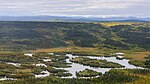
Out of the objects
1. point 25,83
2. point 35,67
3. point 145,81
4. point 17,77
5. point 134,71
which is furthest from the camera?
point 35,67

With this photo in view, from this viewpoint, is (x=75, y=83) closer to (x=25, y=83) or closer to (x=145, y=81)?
(x=25, y=83)

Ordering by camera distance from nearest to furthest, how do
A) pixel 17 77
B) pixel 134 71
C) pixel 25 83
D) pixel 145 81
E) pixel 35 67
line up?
pixel 25 83 < pixel 145 81 < pixel 17 77 < pixel 134 71 < pixel 35 67

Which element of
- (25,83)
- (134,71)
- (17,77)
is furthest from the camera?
(134,71)

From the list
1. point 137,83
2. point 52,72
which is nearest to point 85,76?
point 52,72

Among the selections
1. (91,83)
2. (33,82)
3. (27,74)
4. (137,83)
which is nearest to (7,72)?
(27,74)

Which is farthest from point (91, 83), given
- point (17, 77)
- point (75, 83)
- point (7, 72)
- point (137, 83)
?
point (7, 72)

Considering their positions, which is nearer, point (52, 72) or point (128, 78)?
point (128, 78)

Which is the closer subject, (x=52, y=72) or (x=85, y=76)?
(x=85, y=76)

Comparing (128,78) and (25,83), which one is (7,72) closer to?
(25,83)
